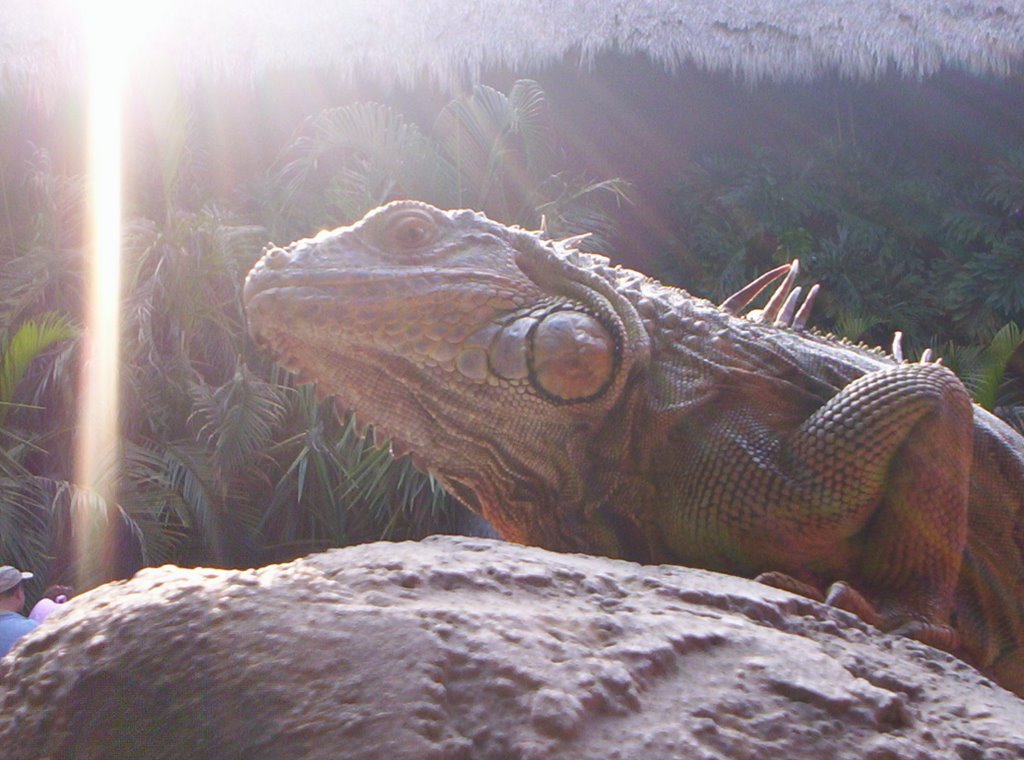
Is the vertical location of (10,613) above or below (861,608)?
below

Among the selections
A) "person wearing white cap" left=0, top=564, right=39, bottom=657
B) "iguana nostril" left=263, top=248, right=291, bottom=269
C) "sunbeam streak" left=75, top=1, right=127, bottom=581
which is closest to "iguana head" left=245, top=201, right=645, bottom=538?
"iguana nostril" left=263, top=248, right=291, bottom=269

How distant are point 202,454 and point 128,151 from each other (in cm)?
482

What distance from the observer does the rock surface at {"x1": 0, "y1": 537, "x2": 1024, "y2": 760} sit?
1.37 meters

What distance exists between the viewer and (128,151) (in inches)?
540

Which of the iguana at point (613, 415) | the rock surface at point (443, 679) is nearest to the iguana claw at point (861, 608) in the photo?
the iguana at point (613, 415)

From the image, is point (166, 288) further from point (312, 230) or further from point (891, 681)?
point (891, 681)

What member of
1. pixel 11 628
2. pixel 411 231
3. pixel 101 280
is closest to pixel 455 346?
pixel 411 231

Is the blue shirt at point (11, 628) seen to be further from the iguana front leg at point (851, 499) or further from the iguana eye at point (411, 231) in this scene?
the iguana front leg at point (851, 499)

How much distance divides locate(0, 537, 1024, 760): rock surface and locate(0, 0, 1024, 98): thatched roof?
11.5m

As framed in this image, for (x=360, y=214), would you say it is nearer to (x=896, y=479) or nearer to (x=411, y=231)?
(x=411, y=231)

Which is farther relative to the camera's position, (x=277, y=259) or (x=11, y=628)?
(x=11, y=628)

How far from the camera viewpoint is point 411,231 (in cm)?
264

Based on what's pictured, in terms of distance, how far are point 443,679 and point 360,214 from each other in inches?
445

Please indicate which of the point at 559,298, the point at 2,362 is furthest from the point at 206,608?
the point at 2,362
